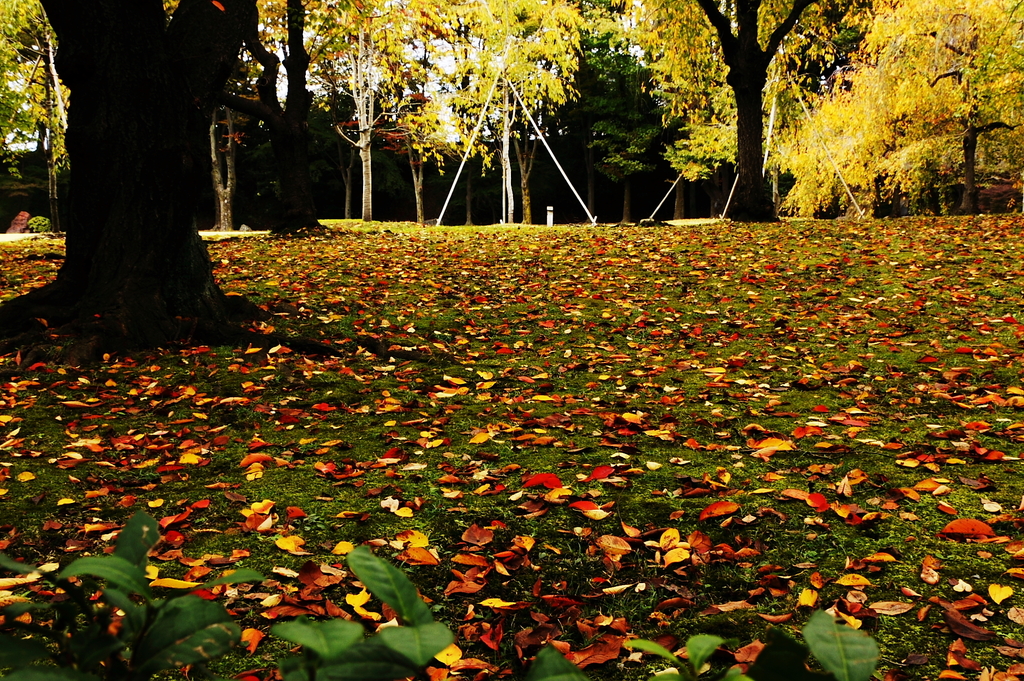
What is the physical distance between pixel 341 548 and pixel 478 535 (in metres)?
0.57

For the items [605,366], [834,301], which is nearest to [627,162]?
[834,301]

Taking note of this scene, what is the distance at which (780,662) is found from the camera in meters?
0.56

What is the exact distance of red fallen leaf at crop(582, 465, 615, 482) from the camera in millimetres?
3455

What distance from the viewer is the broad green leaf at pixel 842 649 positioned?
58cm

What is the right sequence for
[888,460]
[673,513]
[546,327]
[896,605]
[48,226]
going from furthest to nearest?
1. [48,226]
2. [546,327]
3. [888,460]
4. [673,513]
5. [896,605]

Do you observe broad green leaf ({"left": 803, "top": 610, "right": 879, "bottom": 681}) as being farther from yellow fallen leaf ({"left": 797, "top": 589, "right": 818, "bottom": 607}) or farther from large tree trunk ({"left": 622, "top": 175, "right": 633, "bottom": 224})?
large tree trunk ({"left": 622, "top": 175, "right": 633, "bottom": 224})

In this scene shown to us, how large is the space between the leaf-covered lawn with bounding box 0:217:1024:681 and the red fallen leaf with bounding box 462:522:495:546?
0.01 meters

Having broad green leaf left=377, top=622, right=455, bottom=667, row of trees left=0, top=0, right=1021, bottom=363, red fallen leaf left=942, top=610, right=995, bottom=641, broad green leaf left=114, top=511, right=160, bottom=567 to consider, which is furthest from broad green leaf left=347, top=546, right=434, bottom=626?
row of trees left=0, top=0, right=1021, bottom=363

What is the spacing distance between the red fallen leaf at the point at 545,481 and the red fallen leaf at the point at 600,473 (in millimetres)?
150

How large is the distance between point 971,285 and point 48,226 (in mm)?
30572

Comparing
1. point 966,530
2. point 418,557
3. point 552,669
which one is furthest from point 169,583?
point 966,530

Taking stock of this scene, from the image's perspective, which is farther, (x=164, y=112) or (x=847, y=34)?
(x=847, y=34)

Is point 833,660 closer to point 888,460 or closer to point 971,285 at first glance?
point 888,460

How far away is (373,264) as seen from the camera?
10117 millimetres
